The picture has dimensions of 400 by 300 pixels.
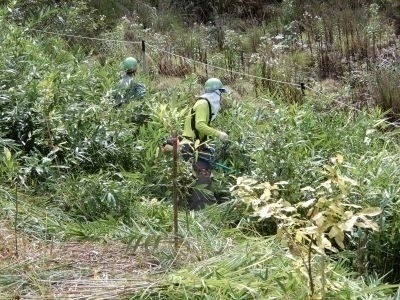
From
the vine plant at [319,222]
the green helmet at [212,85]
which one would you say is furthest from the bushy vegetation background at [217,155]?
the green helmet at [212,85]

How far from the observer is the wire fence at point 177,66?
8797 mm

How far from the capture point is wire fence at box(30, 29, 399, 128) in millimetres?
8797

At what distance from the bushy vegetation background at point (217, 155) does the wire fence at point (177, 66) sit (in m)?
0.03

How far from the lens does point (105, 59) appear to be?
920cm

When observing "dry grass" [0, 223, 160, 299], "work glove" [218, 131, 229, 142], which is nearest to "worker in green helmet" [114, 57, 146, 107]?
"work glove" [218, 131, 229, 142]

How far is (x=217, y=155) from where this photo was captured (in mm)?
6152

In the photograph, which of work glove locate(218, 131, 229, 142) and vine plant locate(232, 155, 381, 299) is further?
work glove locate(218, 131, 229, 142)

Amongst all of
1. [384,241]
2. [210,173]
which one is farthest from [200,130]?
[384,241]

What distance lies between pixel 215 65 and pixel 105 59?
1.44 m

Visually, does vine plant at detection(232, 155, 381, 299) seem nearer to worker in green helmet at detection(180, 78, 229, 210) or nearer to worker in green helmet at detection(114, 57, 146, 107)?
worker in green helmet at detection(180, 78, 229, 210)

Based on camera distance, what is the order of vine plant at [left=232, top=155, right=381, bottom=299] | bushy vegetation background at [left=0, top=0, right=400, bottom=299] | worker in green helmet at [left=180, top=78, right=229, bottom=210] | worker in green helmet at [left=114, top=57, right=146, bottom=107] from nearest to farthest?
vine plant at [left=232, top=155, right=381, bottom=299]
bushy vegetation background at [left=0, top=0, right=400, bottom=299]
worker in green helmet at [left=180, top=78, right=229, bottom=210]
worker in green helmet at [left=114, top=57, right=146, bottom=107]

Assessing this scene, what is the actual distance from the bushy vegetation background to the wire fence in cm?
3

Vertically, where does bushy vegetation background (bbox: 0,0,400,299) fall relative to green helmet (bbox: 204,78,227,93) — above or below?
below

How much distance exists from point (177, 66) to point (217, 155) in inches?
141
